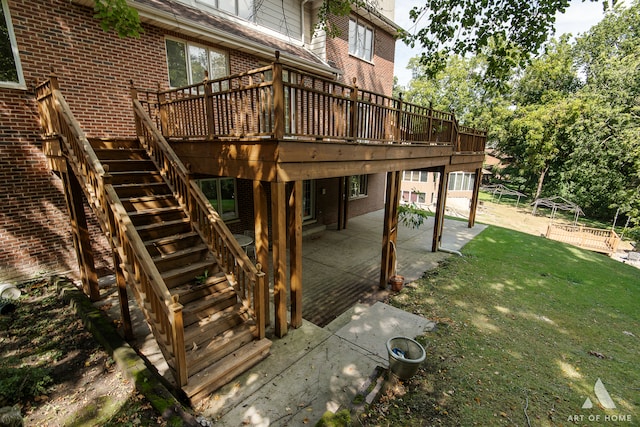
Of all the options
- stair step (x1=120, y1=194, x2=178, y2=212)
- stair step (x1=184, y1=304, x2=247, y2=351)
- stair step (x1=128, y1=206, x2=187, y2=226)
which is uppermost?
stair step (x1=120, y1=194, x2=178, y2=212)

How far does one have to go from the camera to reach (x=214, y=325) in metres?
4.30

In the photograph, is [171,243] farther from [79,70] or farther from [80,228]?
[79,70]

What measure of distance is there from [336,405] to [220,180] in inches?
277

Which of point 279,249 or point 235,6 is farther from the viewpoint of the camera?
point 235,6

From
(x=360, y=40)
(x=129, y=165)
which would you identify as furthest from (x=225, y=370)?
(x=360, y=40)

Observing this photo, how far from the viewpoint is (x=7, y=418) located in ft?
9.54

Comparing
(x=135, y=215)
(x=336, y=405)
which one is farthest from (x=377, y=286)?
(x=135, y=215)

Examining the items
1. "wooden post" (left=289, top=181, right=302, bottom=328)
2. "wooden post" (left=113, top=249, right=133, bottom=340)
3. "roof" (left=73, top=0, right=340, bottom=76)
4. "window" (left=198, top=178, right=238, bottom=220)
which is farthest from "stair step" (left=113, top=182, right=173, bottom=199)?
"roof" (left=73, top=0, right=340, bottom=76)

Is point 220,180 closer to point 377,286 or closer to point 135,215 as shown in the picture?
point 135,215

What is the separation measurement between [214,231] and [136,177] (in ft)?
7.14

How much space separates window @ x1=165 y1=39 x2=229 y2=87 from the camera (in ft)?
23.5

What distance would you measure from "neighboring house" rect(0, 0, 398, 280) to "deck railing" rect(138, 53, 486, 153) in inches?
29.7

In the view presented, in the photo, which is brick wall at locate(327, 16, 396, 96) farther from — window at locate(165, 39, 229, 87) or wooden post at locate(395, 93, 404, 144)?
wooden post at locate(395, 93, 404, 144)

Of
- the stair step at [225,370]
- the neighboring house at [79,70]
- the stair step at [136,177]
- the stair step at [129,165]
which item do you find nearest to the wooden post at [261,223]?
the stair step at [225,370]
